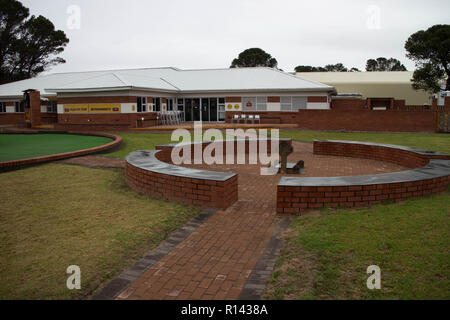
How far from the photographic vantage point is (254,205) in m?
6.49

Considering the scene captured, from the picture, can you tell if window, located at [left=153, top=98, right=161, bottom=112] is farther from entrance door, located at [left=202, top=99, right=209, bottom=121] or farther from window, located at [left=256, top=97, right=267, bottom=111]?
window, located at [left=256, top=97, right=267, bottom=111]

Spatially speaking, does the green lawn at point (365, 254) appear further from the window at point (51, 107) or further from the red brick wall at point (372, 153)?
the window at point (51, 107)

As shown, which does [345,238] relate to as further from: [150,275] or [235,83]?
[235,83]

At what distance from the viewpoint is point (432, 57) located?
1719 inches

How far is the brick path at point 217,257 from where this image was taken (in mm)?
3523

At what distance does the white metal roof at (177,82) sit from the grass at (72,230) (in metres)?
17.6

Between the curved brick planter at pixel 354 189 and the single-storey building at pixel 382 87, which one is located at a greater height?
the single-storey building at pixel 382 87

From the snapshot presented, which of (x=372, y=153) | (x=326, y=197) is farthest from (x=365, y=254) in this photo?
(x=372, y=153)

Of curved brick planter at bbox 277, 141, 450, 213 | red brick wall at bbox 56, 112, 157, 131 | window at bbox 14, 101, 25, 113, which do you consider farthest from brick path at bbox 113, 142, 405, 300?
window at bbox 14, 101, 25, 113

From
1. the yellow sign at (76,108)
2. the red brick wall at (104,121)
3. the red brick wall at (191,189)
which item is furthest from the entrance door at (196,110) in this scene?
the red brick wall at (191,189)

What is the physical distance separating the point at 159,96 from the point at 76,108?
593 cm

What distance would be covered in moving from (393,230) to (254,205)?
2.41 metres

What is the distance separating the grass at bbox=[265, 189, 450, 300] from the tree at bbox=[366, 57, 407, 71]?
10178 cm
